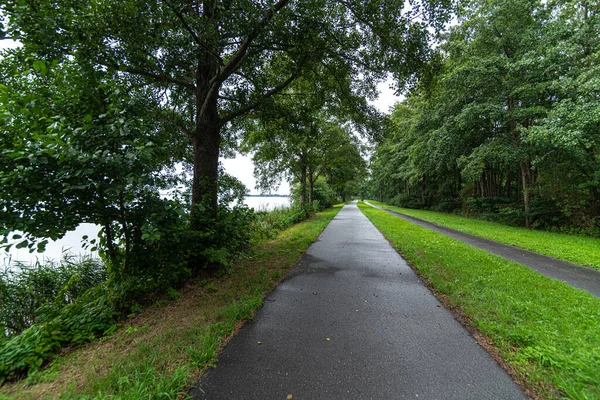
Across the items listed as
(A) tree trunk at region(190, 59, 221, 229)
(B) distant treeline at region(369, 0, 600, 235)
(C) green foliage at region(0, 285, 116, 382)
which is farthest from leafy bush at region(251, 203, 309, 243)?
(B) distant treeline at region(369, 0, 600, 235)

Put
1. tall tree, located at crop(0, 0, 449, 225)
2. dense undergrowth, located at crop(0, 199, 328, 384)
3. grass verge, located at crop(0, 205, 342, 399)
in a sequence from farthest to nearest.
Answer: tall tree, located at crop(0, 0, 449, 225) → dense undergrowth, located at crop(0, 199, 328, 384) → grass verge, located at crop(0, 205, 342, 399)

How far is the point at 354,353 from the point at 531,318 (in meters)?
2.39

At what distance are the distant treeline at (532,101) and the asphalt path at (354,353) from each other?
564 centimetres

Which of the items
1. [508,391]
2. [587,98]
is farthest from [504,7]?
[508,391]

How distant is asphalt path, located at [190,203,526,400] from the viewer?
1.86m

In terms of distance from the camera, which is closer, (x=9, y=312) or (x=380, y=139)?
(x=9, y=312)

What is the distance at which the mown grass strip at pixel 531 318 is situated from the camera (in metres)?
1.96

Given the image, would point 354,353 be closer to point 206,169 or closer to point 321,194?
point 206,169

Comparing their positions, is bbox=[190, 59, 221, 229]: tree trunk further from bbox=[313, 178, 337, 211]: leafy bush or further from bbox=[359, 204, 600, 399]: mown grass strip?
bbox=[313, 178, 337, 211]: leafy bush

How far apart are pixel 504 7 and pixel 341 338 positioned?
15935 millimetres

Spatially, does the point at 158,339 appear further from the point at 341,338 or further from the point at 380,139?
the point at 380,139

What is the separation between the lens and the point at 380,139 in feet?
25.5

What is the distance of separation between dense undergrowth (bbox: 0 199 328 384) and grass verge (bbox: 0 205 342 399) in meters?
0.24

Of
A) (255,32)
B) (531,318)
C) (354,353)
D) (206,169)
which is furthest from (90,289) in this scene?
(531,318)
